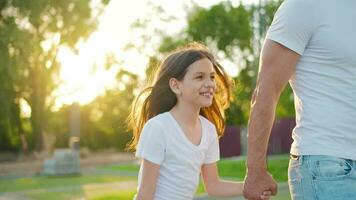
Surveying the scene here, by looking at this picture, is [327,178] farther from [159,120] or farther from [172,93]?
[172,93]

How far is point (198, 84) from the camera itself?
3.04m

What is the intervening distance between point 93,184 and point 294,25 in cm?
1462

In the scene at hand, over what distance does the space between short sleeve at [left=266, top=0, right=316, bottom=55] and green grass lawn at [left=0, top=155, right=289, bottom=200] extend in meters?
8.78

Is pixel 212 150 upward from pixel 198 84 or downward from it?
downward

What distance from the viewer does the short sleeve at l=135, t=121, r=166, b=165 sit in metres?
2.92

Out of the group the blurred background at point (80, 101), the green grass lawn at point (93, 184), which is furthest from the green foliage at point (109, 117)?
the green grass lawn at point (93, 184)

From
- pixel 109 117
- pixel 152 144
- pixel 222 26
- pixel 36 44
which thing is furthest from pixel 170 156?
pixel 109 117

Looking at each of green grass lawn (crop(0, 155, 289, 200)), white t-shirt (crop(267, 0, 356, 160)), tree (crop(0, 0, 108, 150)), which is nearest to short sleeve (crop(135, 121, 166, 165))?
white t-shirt (crop(267, 0, 356, 160))

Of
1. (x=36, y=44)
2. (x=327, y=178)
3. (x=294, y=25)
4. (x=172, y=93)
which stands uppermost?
(x=36, y=44)

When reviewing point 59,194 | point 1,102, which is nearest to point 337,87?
point 59,194

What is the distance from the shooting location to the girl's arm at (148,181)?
2.90 meters

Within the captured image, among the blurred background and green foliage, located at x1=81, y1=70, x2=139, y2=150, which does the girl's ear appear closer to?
the blurred background

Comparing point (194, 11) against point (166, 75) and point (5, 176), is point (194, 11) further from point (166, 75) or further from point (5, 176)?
point (166, 75)

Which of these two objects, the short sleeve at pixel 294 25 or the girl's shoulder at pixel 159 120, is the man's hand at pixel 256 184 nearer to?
the short sleeve at pixel 294 25
